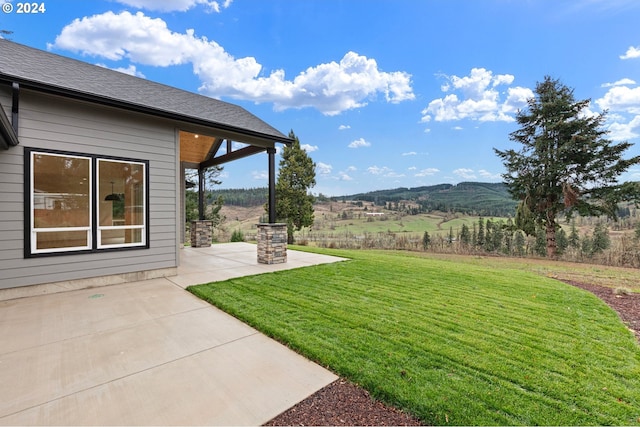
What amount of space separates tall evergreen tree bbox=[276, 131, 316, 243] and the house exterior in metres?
8.25

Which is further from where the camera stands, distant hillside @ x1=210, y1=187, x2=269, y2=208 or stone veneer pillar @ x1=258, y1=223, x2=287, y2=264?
distant hillside @ x1=210, y1=187, x2=269, y2=208

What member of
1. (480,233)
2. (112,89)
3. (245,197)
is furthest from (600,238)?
(245,197)

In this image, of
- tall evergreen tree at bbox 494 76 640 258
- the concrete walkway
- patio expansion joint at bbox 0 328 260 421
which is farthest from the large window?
tall evergreen tree at bbox 494 76 640 258

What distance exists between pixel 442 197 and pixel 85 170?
2844 cm

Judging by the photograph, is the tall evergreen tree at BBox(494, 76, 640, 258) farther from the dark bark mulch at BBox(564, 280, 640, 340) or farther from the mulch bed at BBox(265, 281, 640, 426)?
the mulch bed at BBox(265, 281, 640, 426)

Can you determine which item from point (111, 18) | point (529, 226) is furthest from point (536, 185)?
point (111, 18)

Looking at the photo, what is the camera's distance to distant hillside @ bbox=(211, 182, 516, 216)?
20297mm

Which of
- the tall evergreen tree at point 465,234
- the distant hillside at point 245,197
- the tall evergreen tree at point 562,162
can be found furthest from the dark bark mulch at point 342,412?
the distant hillside at point 245,197

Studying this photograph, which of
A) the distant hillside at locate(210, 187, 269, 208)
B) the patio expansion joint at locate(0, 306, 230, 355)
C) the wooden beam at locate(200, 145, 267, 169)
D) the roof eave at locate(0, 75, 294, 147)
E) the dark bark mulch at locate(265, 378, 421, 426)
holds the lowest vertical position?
the dark bark mulch at locate(265, 378, 421, 426)

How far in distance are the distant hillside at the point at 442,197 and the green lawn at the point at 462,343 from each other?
15.4 m

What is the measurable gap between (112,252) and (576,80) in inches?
756

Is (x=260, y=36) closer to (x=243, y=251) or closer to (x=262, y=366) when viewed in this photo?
(x=243, y=251)

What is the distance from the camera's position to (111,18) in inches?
324

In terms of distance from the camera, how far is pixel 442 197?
28.0m
